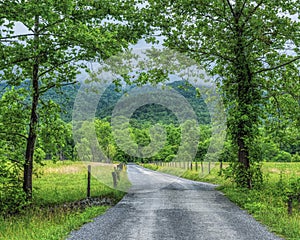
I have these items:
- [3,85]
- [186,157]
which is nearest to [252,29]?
[3,85]

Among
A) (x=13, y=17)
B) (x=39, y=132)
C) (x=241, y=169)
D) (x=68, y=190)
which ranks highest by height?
(x=13, y=17)

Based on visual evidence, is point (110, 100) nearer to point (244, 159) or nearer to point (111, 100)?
point (111, 100)

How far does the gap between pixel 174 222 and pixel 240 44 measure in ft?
33.6

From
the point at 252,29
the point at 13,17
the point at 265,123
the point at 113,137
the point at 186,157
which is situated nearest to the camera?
the point at 13,17

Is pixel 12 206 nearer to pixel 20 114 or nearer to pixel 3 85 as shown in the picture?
pixel 20 114

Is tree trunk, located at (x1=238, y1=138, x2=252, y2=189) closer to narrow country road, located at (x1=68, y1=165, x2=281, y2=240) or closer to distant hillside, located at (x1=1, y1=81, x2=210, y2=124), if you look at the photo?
narrow country road, located at (x1=68, y1=165, x2=281, y2=240)

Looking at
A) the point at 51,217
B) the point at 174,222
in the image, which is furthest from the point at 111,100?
the point at 174,222

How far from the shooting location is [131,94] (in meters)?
20.2

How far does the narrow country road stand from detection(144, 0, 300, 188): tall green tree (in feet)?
15.0

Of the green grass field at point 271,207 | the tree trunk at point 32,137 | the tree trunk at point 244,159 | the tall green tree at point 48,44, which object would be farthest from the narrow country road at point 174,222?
the tall green tree at point 48,44

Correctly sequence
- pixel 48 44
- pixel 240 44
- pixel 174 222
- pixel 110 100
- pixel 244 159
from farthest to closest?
pixel 110 100, pixel 244 159, pixel 240 44, pixel 48 44, pixel 174 222

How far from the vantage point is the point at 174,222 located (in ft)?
33.8

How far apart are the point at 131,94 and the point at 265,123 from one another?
25.4 ft

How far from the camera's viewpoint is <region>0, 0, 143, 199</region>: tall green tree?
10344mm
